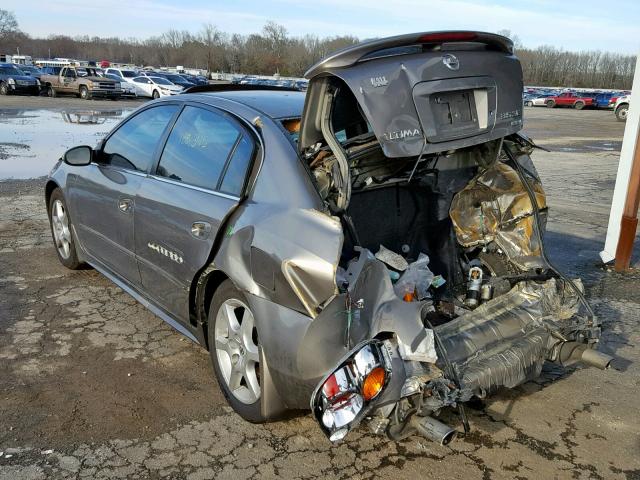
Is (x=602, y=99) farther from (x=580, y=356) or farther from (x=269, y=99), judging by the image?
(x=269, y=99)

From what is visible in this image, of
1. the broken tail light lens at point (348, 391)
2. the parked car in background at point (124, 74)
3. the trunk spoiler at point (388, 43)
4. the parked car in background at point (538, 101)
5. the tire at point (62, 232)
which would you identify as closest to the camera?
the broken tail light lens at point (348, 391)

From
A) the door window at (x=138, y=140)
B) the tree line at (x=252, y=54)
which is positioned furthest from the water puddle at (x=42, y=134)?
the tree line at (x=252, y=54)

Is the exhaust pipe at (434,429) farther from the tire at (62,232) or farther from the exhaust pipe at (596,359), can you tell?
the tire at (62,232)

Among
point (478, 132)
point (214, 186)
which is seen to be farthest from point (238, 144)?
point (478, 132)

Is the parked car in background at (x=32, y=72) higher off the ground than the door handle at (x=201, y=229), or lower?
higher

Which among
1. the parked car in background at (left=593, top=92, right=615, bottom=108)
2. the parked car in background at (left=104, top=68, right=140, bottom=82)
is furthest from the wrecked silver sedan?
the parked car in background at (left=593, top=92, right=615, bottom=108)

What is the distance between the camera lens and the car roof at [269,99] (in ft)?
11.4

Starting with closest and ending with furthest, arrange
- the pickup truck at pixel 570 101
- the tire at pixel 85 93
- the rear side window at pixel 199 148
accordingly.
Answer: the rear side window at pixel 199 148 < the tire at pixel 85 93 < the pickup truck at pixel 570 101

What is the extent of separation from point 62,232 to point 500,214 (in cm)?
390

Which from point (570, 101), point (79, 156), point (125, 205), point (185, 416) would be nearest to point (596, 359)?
point (185, 416)

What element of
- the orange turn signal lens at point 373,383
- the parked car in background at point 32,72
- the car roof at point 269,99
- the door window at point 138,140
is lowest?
the orange turn signal lens at point 373,383

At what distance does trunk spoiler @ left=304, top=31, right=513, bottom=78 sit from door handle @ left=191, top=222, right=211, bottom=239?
1.00 m

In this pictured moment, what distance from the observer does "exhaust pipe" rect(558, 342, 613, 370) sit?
340 centimetres

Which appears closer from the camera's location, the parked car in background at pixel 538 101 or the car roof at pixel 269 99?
the car roof at pixel 269 99
